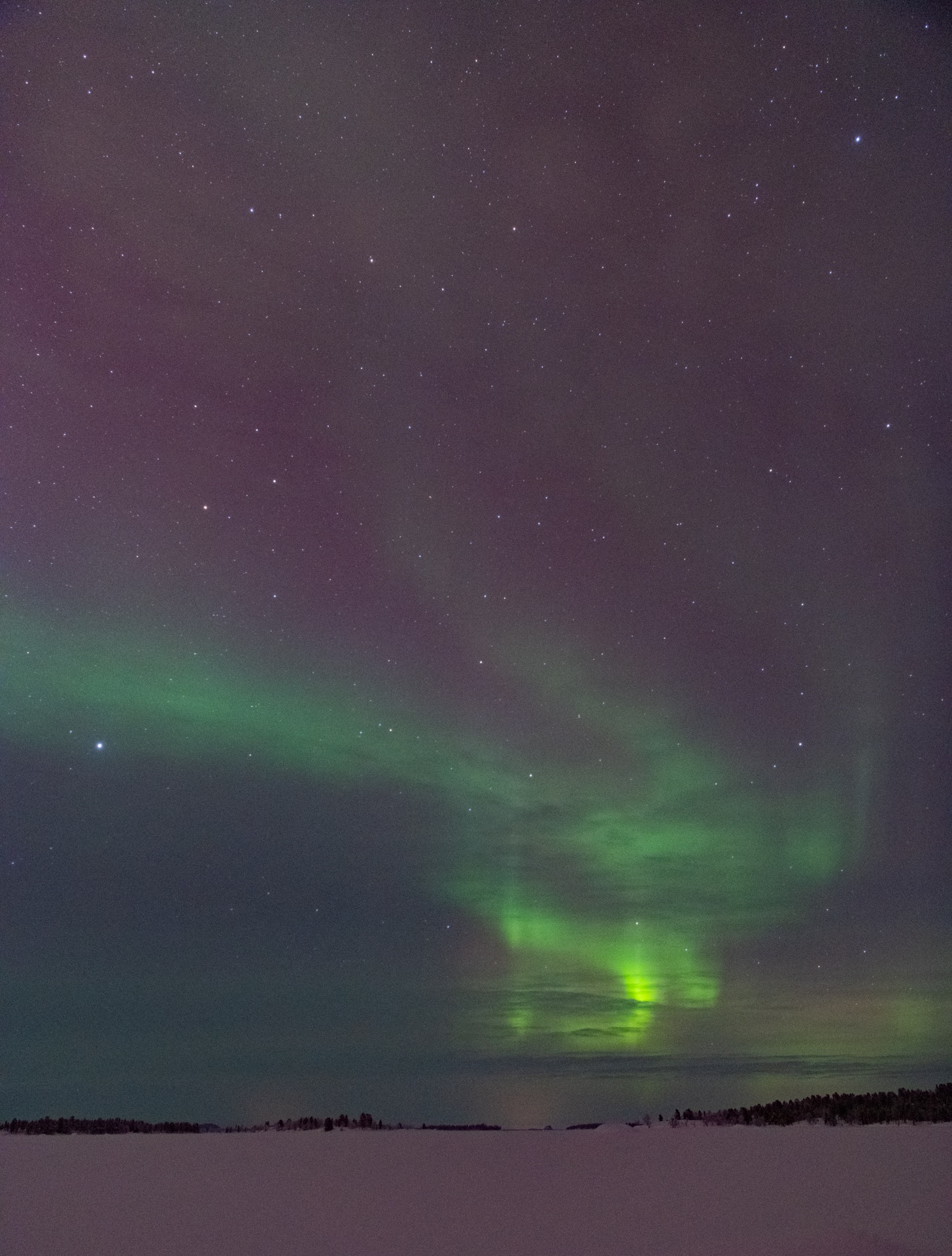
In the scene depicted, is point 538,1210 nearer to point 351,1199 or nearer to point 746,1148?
point 351,1199

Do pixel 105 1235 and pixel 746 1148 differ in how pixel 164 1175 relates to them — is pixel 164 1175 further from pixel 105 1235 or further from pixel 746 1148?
pixel 746 1148

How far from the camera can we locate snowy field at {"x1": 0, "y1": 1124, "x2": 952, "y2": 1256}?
5969mm

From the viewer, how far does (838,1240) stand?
5820 millimetres

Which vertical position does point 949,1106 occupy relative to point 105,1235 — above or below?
above

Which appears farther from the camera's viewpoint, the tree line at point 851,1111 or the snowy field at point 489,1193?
the tree line at point 851,1111

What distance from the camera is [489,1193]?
268 inches

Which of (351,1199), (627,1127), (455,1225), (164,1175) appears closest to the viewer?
(455,1225)

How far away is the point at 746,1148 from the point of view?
24.8ft

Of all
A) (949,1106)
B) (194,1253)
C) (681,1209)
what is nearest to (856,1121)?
(949,1106)

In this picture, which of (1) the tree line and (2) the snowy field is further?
(1) the tree line

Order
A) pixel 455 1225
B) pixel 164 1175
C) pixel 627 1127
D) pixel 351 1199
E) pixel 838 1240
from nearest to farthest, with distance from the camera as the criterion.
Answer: pixel 838 1240 → pixel 455 1225 → pixel 351 1199 → pixel 164 1175 → pixel 627 1127

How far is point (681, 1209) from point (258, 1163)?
295 cm

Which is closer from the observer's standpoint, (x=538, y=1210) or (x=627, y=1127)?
(x=538, y=1210)

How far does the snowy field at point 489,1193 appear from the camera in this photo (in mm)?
5969
